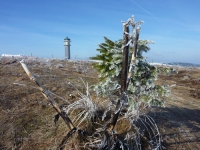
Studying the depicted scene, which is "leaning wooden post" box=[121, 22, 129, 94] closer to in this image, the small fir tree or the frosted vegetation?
the frosted vegetation

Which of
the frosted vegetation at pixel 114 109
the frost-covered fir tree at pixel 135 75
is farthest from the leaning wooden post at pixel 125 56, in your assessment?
the frost-covered fir tree at pixel 135 75

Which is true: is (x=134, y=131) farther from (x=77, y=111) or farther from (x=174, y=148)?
(x=77, y=111)

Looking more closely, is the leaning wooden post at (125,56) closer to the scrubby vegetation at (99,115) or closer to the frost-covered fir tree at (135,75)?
the scrubby vegetation at (99,115)

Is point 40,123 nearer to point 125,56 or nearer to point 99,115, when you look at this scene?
point 99,115

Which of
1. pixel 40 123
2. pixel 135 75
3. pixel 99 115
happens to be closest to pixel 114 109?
pixel 99 115

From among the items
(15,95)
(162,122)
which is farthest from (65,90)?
(162,122)

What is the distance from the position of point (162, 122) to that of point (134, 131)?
146 centimetres

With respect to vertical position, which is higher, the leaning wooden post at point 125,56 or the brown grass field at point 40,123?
the leaning wooden post at point 125,56

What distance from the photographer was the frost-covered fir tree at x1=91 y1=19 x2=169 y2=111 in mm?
4223

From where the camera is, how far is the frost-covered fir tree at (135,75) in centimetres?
422

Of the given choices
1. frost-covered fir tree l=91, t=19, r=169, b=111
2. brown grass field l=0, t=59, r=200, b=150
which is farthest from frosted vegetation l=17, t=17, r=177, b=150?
brown grass field l=0, t=59, r=200, b=150

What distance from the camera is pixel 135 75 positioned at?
→ 4.27 metres

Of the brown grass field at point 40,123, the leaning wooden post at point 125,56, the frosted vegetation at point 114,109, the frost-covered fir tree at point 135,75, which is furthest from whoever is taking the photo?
the frost-covered fir tree at point 135,75

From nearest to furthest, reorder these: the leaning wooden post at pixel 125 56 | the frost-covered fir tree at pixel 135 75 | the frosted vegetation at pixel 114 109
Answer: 1. the leaning wooden post at pixel 125 56
2. the frosted vegetation at pixel 114 109
3. the frost-covered fir tree at pixel 135 75
